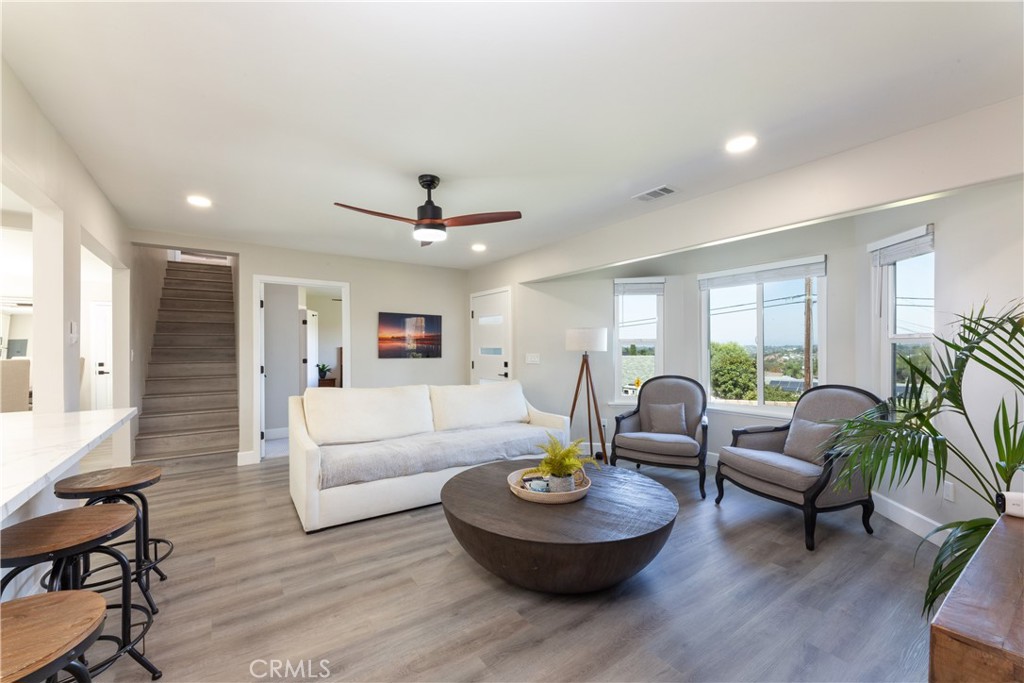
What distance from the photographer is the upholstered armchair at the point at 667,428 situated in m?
3.80

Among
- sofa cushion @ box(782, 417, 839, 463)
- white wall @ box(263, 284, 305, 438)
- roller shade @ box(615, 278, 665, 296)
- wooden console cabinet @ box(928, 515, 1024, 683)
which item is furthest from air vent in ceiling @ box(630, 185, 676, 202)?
white wall @ box(263, 284, 305, 438)

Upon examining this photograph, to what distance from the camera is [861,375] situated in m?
3.60

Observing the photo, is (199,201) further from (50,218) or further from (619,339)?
(619,339)

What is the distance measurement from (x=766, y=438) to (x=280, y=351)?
625cm

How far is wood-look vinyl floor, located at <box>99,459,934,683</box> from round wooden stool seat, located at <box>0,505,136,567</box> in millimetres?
674

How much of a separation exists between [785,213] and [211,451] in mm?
6370

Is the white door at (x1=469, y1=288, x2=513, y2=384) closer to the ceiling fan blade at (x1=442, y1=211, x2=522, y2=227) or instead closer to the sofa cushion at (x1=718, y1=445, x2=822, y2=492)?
the ceiling fan blade at (x1=442, y1=211, x2=522, y2=227)

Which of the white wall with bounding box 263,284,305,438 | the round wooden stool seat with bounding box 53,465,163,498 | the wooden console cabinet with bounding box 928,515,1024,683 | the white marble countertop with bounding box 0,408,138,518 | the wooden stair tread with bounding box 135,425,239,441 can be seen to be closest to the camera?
the wooden console cabinet with bounding box 928,515,1024,683

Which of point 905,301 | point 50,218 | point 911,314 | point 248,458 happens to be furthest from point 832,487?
point 248,458

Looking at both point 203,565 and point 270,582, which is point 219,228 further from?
point 270,582

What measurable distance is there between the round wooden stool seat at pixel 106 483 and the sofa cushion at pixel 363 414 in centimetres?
136

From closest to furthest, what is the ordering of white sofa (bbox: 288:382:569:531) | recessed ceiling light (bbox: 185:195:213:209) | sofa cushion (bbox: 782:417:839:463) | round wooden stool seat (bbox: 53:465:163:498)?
round wooden stool seat (bbox: 53:465:163:498), white sofa (bbox: 288:382:569:531), sofa cushion (bbox: 782:417:839:463), recessed ceiling light (bbox: 185:195:213:209)

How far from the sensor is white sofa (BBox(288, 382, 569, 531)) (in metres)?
3.04

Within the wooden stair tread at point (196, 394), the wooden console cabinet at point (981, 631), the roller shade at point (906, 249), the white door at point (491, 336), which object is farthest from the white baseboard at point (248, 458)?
the roller shade at point (906, 249)
